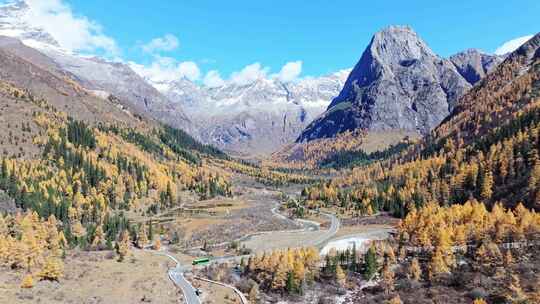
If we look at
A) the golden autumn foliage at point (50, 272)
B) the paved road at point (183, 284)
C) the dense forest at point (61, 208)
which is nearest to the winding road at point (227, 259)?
the paved road at point (183, 284)

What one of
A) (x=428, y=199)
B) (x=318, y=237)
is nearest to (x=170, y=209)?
(x=318, y=237)

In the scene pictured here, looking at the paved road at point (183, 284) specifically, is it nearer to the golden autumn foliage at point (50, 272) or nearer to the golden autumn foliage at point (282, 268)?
the golden autumn foliage at point (282, 268)

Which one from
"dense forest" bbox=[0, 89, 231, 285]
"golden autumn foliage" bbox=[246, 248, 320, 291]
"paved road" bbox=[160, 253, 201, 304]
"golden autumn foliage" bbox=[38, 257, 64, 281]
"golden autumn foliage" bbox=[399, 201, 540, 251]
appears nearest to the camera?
"paved road" bbox=[160, 253, 201, 304]

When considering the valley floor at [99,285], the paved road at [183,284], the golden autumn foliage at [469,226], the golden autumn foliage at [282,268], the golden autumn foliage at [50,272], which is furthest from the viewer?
the golden autumn foliage at [469,226]

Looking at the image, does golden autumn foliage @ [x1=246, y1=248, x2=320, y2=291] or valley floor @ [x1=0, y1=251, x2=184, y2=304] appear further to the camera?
golden autumn foliage @ [x1=246, y1=248, x2=320, y2=291]

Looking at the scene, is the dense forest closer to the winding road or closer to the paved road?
the paved road

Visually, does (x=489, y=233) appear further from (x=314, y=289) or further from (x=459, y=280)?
(x=314, y=289)

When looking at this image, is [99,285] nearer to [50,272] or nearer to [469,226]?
[50,272]

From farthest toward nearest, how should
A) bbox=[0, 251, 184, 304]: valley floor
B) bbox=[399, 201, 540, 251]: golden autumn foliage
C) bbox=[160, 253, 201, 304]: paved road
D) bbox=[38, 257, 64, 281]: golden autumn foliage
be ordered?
bbox=[399, 201, 540, 251]: golden autumn foliage, bbox=[38, 257, 64, 281]: golden autumn foliage, bbox=[160, 253, 201, 304]: paved road, bbox=[0, 251, 184, 304]: valley floor

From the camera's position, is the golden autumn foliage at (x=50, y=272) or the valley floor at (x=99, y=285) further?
the golden autumn foliage at (x=50, y=272)

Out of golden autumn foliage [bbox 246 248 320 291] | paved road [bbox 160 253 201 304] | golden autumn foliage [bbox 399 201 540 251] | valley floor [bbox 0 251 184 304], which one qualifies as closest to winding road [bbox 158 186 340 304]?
paved road [bbox 160 253 201 304]

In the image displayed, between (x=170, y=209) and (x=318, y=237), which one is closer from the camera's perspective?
(x=318, y=237)
